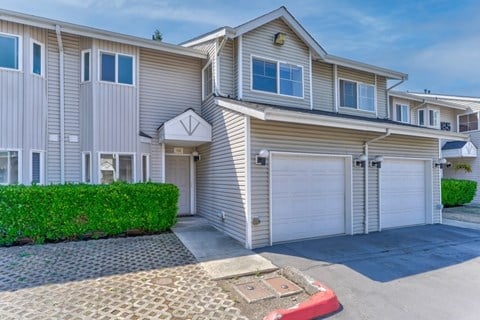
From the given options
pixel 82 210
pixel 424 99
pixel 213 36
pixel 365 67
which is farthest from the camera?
pixel 424 99

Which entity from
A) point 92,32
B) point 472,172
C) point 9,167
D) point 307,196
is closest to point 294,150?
point 307,196

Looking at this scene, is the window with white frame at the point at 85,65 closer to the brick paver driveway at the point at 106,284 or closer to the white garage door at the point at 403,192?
the brick paver driveway at the point at 106,284

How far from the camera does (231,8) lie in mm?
10781

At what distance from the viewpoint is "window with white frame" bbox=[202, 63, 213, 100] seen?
996cm

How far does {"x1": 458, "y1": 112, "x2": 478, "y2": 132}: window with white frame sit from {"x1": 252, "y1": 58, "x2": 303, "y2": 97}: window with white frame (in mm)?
15722

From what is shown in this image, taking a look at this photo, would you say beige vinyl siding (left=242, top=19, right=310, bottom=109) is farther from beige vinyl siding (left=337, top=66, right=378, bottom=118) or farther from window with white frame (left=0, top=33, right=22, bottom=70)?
window with white frame (left=0, top=33, right=22, bottom=70)

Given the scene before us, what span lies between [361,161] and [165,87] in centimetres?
734

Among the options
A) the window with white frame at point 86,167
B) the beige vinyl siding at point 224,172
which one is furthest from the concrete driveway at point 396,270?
the window with white frame at point 86,167

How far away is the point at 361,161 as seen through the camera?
29.4 feet

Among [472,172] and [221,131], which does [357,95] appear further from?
[472,172]

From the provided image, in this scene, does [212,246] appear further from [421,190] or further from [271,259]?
[421,190]

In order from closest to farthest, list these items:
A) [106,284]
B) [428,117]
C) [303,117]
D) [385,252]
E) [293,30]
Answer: [106,284], [385,252], [303,117], [293,30], [428,117]

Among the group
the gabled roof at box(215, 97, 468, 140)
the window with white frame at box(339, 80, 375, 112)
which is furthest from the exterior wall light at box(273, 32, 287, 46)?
the window with white frame at box(339, 80, 375, 112)

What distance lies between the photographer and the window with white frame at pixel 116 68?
30.6 feet
